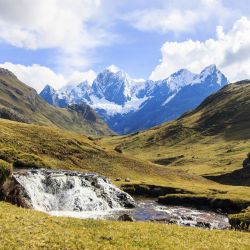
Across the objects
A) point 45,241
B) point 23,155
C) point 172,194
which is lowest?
point 45,241

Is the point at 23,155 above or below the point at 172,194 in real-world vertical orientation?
above

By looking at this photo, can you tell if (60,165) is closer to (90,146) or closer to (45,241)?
(90,146)

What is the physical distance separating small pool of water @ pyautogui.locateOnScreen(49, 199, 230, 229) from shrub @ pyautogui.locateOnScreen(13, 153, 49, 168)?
27656 mm

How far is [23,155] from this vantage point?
107 meters

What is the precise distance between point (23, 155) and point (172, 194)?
37.7 m

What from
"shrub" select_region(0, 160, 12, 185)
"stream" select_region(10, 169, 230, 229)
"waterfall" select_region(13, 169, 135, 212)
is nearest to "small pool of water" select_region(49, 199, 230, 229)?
"stream" select_region(10, 169, 230, 229)

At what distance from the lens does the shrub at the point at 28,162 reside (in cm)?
10375

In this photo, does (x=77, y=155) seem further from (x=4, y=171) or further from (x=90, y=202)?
(x=4, y=171)

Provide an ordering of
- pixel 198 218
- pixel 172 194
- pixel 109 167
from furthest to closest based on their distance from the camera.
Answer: pixel 109 167
pixel 172 194
pixel 198 218

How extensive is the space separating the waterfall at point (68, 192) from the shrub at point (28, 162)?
18.5m

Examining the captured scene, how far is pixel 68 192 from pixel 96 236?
55.1 meters

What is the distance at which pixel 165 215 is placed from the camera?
79.2 meters

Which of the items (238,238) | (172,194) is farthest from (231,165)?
(238,238)

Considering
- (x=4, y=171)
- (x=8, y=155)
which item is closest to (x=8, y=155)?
(x=8, y=155)
